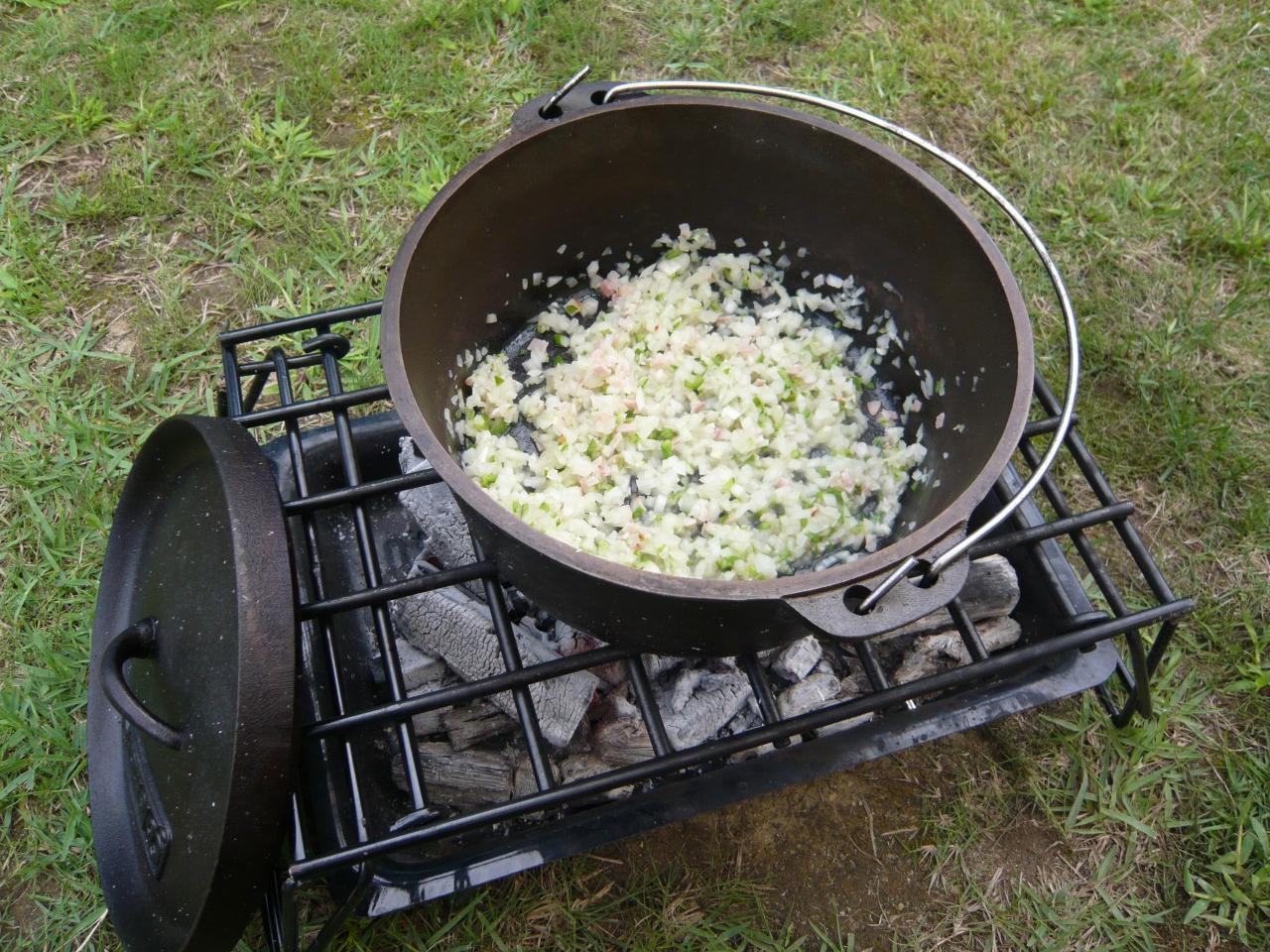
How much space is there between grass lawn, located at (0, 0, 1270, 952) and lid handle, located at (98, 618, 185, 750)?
848 millimetres

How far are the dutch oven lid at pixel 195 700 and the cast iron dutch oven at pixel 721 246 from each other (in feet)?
1.09

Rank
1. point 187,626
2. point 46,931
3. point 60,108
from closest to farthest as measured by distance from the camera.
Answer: point 187,626, point 46,931, point 60,108

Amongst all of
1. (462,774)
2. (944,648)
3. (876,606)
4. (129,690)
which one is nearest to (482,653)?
(462,774)

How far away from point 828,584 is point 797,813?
108cm

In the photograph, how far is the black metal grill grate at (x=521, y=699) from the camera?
158 cm

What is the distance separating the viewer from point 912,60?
3.47m

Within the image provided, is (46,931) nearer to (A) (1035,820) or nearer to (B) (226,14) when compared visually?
(A) (1035,820)

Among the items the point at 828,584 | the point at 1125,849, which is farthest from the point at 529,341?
the point at 1125,849

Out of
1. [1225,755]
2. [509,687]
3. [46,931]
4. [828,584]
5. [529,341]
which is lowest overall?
[46,931]

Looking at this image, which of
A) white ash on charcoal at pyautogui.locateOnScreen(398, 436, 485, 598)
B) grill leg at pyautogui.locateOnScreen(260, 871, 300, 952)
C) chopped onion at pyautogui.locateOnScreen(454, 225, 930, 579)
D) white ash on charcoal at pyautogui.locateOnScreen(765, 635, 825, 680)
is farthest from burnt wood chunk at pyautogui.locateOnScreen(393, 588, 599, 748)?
grill leg at pyautogui.locateOnScreen(260, 871, 300, 952)

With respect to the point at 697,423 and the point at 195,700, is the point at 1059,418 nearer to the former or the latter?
the point at 697,423

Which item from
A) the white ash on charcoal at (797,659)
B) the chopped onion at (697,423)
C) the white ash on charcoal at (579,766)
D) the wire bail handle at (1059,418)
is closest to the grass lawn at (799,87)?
the white ash on charcoal at (579,766)

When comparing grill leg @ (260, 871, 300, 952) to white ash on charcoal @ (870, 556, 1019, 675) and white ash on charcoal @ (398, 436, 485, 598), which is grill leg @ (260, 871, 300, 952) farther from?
white ash on charcoal @ (870, 556, 1019, 675)

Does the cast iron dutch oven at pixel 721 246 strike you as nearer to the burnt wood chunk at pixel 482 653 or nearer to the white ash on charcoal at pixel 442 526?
the white ash on charcoal at pixel 442 526
